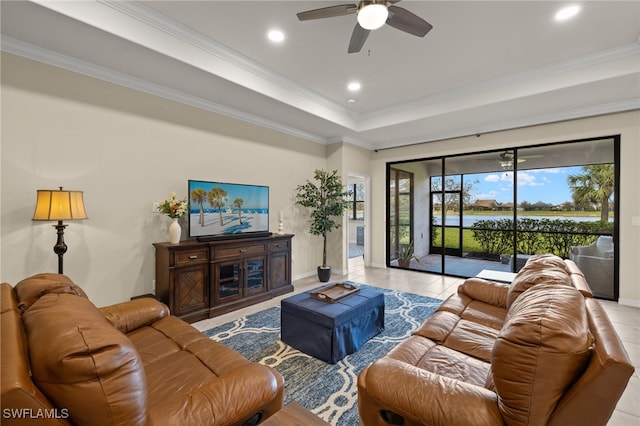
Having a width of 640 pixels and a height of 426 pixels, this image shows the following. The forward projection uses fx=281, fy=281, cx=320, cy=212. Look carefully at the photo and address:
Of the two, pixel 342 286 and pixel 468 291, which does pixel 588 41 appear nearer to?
pixel 468 291

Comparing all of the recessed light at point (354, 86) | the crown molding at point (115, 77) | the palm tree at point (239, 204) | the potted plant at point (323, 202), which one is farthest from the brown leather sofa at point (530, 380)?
the crown molding at point (115, 77)

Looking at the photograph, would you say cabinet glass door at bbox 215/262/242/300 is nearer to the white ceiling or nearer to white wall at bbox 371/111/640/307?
the white ceiling

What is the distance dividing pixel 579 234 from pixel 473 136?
2.28 m

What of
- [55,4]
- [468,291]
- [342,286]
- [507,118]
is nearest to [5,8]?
[55,4]

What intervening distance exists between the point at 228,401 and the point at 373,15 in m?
2.58

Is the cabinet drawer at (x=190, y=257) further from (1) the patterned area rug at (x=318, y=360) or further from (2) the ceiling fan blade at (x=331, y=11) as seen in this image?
(2) the ceiling fan blade at (x=331, y=11)

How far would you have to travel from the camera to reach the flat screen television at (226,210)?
3646 mm

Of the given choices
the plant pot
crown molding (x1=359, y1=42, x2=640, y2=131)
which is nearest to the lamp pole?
the plant pot

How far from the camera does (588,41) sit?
2.97m

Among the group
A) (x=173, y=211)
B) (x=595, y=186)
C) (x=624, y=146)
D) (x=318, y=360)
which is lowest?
(x=318, y=360)

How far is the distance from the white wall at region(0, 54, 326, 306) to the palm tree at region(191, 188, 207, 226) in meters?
0.22

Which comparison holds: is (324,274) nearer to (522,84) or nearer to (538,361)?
(522,84)

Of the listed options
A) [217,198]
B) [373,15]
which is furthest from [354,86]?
[217,198]

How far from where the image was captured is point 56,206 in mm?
2453
